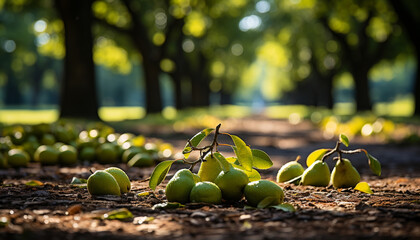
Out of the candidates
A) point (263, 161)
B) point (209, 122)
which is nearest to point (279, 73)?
point (209, 122)

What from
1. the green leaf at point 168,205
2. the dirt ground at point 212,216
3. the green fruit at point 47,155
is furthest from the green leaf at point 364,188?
the green fruit at point 47,155

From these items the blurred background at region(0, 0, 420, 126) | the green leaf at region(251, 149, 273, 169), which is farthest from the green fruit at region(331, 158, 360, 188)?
the blurred background at region(0, 0, 420, 126)

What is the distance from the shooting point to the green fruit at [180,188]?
3176 mm

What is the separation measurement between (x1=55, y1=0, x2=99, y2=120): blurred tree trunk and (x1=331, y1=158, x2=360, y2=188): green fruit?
1119 cm

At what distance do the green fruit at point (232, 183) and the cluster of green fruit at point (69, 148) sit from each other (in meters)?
2.68

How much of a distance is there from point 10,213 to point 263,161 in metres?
1.85

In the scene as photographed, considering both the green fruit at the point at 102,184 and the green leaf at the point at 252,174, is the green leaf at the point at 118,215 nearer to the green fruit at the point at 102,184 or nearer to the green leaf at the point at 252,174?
the green fruit at the point at 102,184

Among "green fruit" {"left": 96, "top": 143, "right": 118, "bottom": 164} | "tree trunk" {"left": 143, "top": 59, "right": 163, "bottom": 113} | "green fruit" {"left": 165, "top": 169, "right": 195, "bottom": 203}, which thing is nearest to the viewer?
"green fruit" {"left": 165, "top": 169, "right": 195, "bottom": 203}

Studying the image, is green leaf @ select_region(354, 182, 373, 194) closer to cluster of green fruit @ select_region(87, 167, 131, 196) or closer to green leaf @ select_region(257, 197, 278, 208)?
green leaf @ select_region(257, 197, 278, 208)

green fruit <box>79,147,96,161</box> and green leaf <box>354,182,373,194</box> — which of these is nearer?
green leaf <box>354,182,373,194</box>

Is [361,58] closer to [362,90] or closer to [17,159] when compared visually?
[362,90]

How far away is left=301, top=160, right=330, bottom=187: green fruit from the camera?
401 cm

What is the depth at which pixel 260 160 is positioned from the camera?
138 inches

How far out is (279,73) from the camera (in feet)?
189
